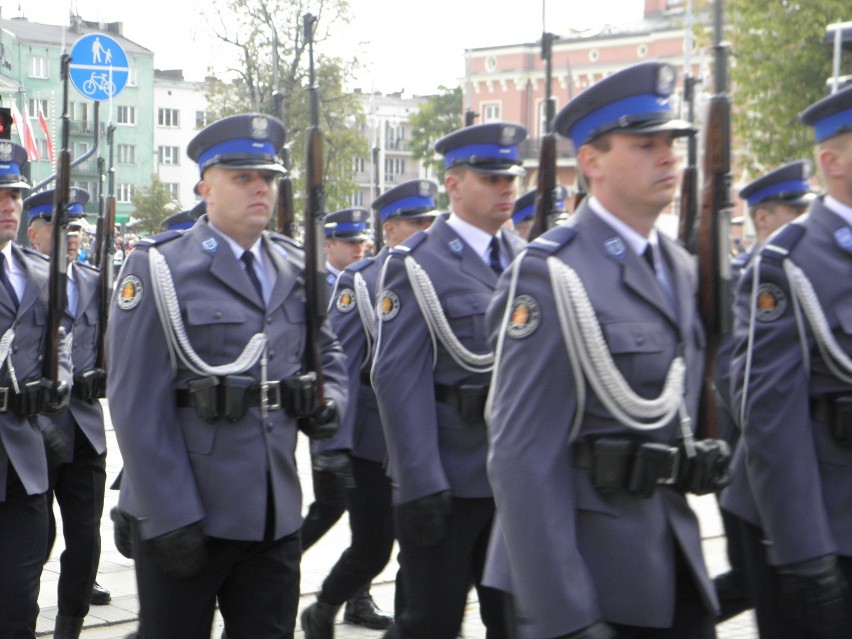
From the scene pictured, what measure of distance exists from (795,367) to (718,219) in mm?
447

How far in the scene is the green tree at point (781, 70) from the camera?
82.9 feet

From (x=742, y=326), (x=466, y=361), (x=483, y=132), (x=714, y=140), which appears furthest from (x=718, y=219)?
(x=483, y=132)

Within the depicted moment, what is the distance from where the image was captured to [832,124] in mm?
4293

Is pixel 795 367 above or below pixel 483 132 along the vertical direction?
below

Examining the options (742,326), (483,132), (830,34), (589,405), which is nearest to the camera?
(589,405)

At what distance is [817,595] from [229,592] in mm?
1823

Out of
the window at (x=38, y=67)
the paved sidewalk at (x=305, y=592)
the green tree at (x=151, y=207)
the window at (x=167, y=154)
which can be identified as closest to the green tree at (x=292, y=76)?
the green tree at (x=151, y=207)

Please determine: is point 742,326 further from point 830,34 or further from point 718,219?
point 830,34

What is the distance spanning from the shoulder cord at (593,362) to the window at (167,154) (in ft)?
299

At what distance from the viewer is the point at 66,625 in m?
6.52

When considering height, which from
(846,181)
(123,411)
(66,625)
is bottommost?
(66,625)

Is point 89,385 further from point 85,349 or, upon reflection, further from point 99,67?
point 99,67

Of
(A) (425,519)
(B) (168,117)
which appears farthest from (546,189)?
(B) (168,117)

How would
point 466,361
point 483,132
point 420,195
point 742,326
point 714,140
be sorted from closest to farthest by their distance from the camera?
point 714,140
point 742,326
point 466,361
point 483,132
point 420,195
